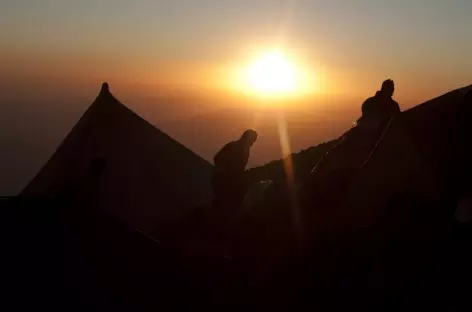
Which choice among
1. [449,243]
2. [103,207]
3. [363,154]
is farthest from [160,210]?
[449,243]

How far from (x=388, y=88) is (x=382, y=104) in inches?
7.9

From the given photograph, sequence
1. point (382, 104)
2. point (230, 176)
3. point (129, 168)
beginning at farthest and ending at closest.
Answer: point (129, 168) < point (382, 104) < point (230, 176)

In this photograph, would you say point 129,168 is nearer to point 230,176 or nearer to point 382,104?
point 230,176

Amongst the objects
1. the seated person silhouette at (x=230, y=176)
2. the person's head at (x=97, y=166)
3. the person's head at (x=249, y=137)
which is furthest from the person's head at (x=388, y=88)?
the person's head at (x=97, y=166)

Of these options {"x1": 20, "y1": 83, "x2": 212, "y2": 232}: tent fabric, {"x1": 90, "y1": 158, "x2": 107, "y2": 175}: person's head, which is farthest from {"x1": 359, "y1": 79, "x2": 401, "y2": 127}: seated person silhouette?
{"x1": 90, "y1": 158, "x2": 107, "y2": 175}: person's head

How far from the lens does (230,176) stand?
615 centimetres

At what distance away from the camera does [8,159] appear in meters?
136

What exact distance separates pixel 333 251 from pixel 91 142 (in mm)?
4970

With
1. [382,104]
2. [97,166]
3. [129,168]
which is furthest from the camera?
[129,168]

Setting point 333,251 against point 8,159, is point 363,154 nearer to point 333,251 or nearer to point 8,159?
point 333,251

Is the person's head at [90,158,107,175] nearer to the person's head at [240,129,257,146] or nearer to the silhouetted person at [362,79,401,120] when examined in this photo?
the person's head at [240,129,257,146]

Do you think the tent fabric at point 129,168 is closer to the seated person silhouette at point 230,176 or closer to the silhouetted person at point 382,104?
the seated person silhouette at point 230,176

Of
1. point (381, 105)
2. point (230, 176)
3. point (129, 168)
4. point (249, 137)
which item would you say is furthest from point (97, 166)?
point (381, 105)

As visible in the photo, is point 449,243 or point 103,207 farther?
point 103,207
